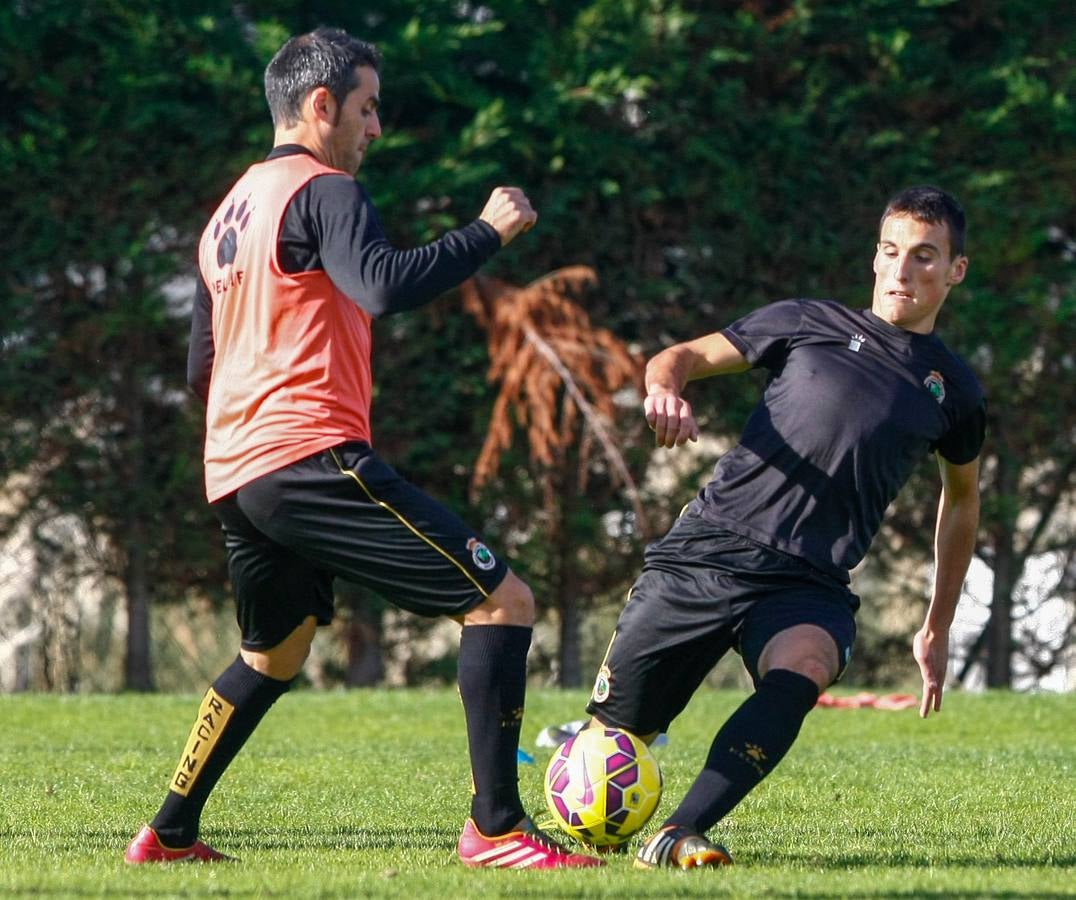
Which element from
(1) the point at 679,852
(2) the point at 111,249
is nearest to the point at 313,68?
(1) the point at 679,852

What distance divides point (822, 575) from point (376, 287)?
5.40 feet

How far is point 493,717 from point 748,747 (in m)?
0.69

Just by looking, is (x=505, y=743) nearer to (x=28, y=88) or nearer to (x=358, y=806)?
(x=358, y=806)

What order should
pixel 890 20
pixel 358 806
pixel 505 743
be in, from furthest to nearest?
pixel 890 20, pixel 358 806, pixel 505 743

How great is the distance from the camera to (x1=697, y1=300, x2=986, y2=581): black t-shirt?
530 centimetres

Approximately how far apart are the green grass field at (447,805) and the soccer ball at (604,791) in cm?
25

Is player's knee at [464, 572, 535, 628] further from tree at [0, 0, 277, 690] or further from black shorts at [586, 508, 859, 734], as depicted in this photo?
tree at [0, 0, 277, 690]

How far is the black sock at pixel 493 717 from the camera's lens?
15.8 ft

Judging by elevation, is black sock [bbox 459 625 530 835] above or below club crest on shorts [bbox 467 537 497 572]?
below

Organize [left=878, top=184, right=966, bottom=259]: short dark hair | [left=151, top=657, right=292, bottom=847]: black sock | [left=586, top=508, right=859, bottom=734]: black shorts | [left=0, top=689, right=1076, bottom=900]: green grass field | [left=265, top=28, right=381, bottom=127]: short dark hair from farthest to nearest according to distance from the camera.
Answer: [left=878, top=184, right=966, bottom=259]: short dark hair
[left=586, top=508, right=859, bottom=734]: black shorts
[left=151, top=657, right=292, bottom=847]: black sock
[left=265, top=28, right=381, bottom=127]: short dark hair
[left=0, top=689, right=1076, bottom=900]: green grass field

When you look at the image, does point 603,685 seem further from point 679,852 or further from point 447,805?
point 447,805

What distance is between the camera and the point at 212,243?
507 centimetres

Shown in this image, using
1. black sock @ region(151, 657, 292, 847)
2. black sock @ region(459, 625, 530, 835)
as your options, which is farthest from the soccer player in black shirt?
black sock @ region(151, 657, 292, 847)

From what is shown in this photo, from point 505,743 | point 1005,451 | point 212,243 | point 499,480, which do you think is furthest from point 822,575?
point 1005,451
